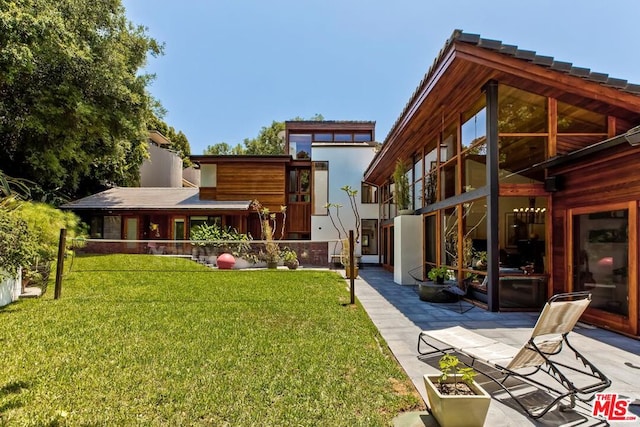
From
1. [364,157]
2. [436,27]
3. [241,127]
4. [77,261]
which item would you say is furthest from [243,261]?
[241,127]

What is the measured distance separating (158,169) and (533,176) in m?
28.7

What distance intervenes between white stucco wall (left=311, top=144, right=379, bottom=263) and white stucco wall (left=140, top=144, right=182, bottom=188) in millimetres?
15566

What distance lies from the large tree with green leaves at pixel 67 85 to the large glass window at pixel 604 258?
16.7 metres

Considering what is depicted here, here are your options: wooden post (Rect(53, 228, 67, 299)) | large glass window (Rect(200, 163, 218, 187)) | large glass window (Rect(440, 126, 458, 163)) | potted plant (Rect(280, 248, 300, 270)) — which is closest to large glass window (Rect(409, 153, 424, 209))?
large glass window (Rect(440, 126, 458, 163))

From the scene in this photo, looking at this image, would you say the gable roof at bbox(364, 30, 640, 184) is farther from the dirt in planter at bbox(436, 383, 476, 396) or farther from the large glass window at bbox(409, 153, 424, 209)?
the dirt in planter at bbox(436, 383, 476, 396)

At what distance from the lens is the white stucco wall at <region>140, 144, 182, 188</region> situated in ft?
95.9

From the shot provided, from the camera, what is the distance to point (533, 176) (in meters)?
7.21

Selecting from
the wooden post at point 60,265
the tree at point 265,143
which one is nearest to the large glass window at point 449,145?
the wooden post at point 60,265

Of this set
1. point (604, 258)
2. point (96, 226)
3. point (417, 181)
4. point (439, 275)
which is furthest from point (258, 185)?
point (604, 258)

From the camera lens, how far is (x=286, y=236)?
881 inches

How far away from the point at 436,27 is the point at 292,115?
34.9 m

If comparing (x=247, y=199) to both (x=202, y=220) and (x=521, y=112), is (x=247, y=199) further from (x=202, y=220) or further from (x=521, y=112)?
(x=521, y=112)

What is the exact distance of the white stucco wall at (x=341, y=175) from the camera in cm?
2044

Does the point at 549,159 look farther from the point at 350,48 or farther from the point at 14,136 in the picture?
the point at 14,136
